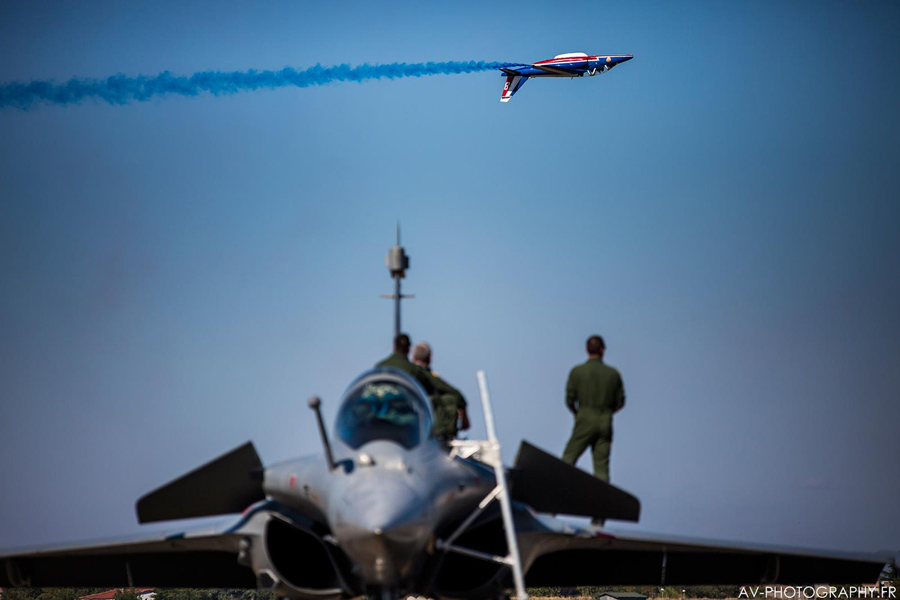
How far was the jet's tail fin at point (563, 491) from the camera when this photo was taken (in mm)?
11164

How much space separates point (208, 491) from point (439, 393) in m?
2.77

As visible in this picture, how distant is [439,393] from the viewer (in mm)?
12359

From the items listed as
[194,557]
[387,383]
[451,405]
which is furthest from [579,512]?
[194,557]

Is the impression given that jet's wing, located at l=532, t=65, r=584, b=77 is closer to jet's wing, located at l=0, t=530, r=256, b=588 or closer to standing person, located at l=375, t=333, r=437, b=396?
jet's wing, located at l=0, t=530, r=256, b=588

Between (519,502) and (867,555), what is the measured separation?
167 inches

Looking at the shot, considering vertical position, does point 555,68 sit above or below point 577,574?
above

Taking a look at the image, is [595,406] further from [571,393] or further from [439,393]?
[439,393]

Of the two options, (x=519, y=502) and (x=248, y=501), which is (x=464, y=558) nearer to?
(x=519, y=502)

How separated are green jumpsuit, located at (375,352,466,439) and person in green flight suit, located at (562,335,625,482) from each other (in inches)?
64.1

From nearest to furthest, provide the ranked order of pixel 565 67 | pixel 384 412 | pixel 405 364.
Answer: pixel 384 412 → pixel 405 364 → pixel 565 67

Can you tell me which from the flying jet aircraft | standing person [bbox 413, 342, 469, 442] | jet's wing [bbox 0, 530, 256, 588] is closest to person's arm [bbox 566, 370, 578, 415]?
standing person [bbox 413, 342, 469, 442]

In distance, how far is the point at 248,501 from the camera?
11359 mm

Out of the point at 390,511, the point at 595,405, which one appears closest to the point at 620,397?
the point at 595,405

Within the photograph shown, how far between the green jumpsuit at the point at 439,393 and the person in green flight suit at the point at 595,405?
1.63m
